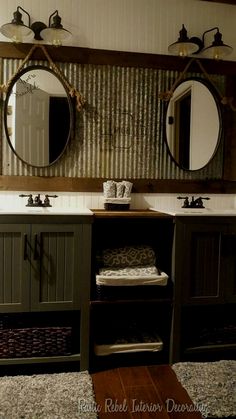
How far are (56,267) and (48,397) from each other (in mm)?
735

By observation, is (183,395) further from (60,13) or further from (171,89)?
(60,13)

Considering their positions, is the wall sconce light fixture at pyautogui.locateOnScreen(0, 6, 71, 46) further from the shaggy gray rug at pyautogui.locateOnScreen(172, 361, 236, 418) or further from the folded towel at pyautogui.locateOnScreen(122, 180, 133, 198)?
the shaggy gray rug at pyautogui.locateOnScreen(172, 361, 236, 418)

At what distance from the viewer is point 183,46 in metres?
2.56

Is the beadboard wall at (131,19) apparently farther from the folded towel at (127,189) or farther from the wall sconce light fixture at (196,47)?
the folded towel at (127,189)

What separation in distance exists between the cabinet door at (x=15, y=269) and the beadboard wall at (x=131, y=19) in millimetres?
1355

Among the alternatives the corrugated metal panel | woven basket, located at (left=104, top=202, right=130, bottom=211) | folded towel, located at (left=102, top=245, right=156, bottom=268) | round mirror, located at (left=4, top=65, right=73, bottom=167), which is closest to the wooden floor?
folded towel, located at (left=102, top=245, right=156, bottom=268)

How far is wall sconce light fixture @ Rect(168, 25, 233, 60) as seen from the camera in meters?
2.56

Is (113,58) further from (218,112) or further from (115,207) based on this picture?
(115,207)

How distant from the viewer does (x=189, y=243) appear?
226cm

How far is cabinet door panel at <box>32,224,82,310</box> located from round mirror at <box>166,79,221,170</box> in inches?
41.6

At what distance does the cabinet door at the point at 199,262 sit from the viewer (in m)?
2.26

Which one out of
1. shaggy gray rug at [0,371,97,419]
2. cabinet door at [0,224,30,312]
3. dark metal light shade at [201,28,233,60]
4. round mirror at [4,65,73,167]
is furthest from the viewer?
dark metal light shade at [201,28,233,60]

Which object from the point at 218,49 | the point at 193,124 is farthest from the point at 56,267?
the point at 218,49

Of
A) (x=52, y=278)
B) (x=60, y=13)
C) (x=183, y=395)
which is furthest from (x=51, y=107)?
(x=183, y=395)
